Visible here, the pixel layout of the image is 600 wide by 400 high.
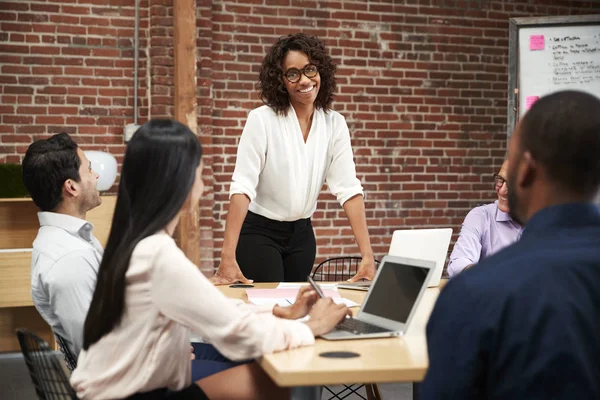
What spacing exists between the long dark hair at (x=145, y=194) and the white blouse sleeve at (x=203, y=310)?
0.11 meters

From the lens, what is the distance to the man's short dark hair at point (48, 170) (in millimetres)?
2150

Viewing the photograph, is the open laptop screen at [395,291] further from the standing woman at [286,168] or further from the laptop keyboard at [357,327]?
the standing woman at [286,168]

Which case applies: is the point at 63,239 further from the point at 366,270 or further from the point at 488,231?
the point at 488,231

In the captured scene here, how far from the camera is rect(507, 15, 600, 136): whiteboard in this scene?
4648 millimetres

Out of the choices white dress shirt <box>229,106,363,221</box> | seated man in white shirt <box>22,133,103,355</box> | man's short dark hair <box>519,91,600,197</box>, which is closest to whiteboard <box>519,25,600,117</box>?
white dress shirt <box>229,106,363,221</box>

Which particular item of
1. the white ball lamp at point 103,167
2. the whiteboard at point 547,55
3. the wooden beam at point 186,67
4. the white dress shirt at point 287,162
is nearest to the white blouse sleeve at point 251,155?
the white dress shirt at point 287,162

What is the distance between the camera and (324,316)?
173 cm

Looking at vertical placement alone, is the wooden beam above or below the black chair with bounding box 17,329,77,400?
above

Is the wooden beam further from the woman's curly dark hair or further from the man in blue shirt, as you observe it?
the man in blue shirt

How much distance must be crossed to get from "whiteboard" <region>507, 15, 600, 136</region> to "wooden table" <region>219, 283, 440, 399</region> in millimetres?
3291

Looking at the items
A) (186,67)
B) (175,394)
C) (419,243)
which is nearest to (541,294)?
(175,394)

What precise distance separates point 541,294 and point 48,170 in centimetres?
164

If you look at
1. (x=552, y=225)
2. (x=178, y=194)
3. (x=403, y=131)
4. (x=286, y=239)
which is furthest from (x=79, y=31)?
(x=552, y=225)

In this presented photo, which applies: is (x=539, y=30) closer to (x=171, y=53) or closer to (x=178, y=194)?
(x=171, y=53)
